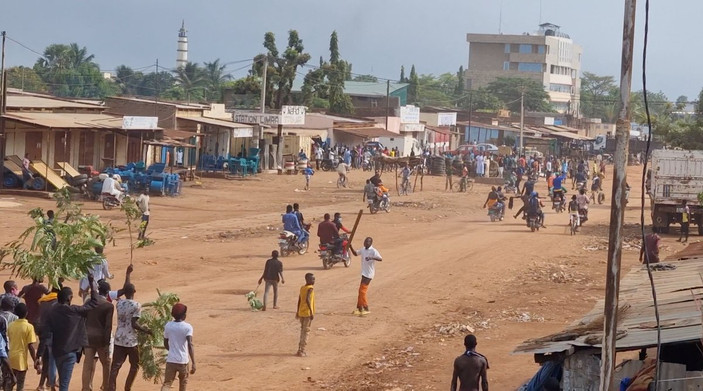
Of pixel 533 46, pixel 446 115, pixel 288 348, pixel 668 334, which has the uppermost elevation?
pixel 533 46

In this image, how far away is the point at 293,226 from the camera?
2555 cm

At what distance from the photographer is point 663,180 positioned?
109 ft

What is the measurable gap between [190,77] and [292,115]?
63.8 metres

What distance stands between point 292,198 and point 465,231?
393 inches

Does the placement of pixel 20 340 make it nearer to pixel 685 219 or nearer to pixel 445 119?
pixel 685 219

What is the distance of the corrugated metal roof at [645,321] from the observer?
10352 mm

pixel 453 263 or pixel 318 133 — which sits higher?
pixel 318 133

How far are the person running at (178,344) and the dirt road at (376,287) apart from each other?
184 cm

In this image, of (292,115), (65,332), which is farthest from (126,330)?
(292,115)

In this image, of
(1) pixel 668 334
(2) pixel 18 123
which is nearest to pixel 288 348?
(1) pixel 668 334

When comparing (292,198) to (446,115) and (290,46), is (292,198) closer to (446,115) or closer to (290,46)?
(290,46)

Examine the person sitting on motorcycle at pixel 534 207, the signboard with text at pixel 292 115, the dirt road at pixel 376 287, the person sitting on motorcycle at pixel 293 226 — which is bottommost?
the dirt road at pixel 376 287

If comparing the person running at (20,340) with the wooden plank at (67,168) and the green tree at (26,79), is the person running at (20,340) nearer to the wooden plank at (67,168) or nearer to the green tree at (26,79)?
the wooden plank at (67,168)

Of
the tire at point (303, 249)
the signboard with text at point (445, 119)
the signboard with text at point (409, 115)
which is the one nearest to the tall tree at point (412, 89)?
the signboard with text at point (445, 119)
